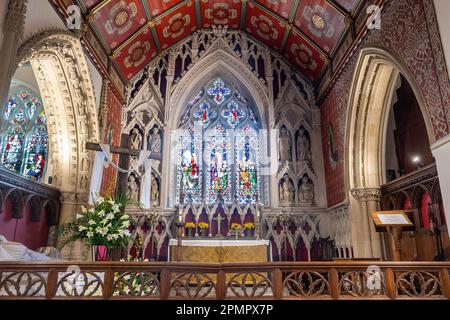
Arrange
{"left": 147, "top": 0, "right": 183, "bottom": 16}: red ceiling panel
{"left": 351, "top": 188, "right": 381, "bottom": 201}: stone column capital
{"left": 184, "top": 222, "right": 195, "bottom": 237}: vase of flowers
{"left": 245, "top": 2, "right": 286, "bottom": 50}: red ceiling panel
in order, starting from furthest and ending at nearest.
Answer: {"left": 245, "top": 2, "right": 286, "bottom": 50}: red ceiling panel, {"left": 147, "top": 0, "right": 183, "bottom": 16}: red ceiling panel, {"left": 184, "top": 222, "right": 195, "bottom": 237}: vase of flowers, {"left": 351, "top": 188, "right": 381, "bottom": 201}: stone column capital

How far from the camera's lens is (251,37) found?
34.0 feet

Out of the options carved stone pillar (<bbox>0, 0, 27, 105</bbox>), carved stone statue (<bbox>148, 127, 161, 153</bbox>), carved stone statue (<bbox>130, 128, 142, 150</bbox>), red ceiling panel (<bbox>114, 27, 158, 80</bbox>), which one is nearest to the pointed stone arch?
carved stone statue (<bbox>148, 127, 161, 153</bbox>)

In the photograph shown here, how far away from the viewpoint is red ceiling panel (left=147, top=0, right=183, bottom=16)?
8125 millimetres

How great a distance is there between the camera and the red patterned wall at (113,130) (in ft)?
25.5

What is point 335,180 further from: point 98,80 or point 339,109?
point 98,80

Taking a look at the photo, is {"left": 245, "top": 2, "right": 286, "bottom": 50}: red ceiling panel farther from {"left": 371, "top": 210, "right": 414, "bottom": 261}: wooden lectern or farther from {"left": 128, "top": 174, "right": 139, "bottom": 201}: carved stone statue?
{"left": 371, "top": 210, "right": 414, "bottom": 261}: wooden lectern

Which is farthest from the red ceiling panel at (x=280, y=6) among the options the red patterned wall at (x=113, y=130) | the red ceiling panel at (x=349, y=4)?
the red patterned wall at (x=113, y=130)

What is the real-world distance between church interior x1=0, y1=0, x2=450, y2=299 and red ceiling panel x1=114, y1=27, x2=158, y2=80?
0.07 m

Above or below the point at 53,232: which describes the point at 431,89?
above

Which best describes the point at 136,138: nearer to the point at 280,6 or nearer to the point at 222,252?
the point at 222,252
